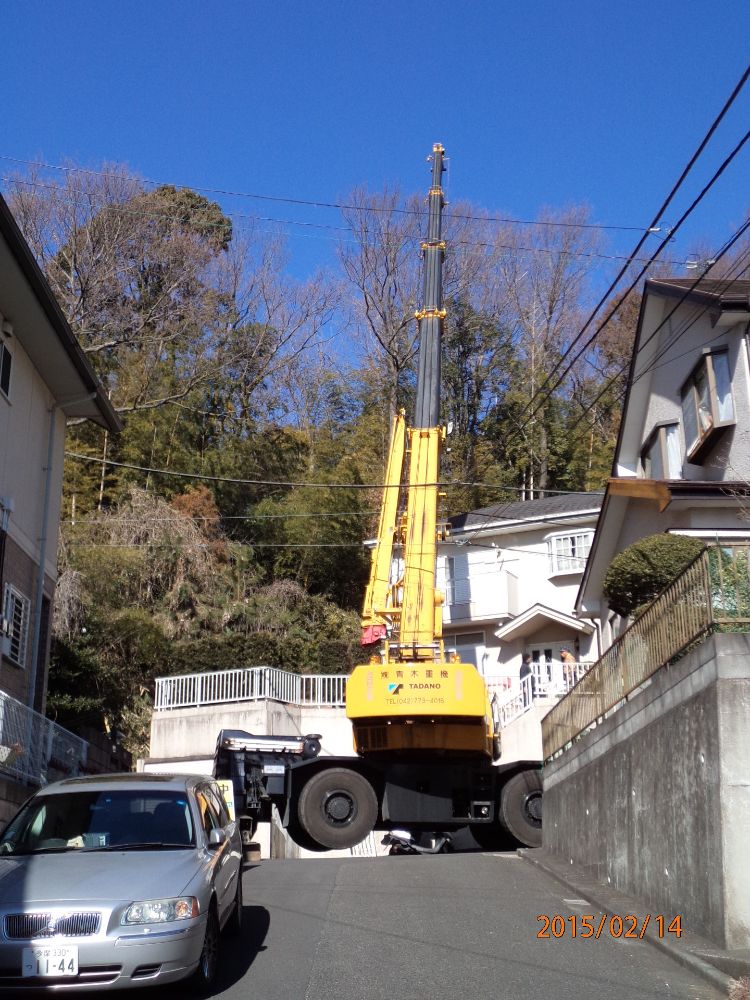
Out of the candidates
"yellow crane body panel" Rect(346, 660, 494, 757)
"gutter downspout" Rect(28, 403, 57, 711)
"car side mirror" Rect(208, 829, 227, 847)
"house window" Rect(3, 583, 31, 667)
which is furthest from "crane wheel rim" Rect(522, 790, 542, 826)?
"car side mirror" Rect(208, 829, 227, 847)

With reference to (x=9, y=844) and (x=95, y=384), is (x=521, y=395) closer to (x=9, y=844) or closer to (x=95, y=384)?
(x=95, y=384)

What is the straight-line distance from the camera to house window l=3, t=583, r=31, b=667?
56.8 feet

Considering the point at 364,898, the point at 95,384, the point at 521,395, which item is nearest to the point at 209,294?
the point at 521,395

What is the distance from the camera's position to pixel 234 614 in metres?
34.3

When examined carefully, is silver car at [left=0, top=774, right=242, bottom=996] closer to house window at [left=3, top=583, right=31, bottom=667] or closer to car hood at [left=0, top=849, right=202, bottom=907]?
car hood at [left=0, top=849, right=202, bottom=907]

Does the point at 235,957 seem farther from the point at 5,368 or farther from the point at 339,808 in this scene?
the point at 339,808

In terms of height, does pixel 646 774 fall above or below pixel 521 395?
below

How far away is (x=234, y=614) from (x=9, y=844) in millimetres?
26089

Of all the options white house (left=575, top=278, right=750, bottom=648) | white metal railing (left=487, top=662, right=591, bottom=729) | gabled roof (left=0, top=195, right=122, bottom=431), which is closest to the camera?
gabled roof (left=0, top=195, right=122, bottom=431)

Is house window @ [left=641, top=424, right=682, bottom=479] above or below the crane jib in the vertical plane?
Answer: below

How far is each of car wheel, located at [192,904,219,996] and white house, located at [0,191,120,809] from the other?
26.3 feet

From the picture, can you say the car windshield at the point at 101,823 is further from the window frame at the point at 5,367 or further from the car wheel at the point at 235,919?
the window frame at the point at 5,367

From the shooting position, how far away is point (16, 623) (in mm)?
17906
